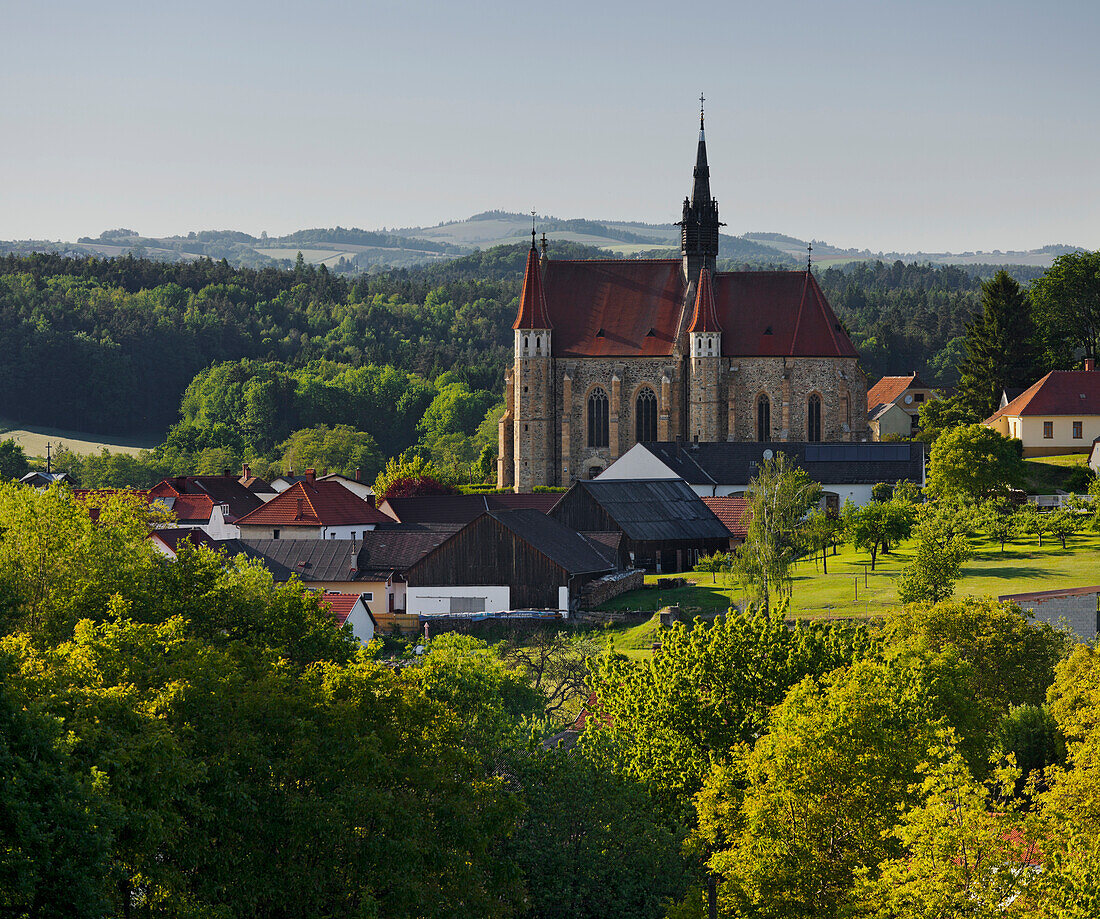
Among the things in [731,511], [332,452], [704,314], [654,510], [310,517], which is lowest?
[332,452]

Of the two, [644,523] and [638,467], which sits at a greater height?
[638,467]

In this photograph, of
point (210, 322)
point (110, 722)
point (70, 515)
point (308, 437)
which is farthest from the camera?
point (210, 322)

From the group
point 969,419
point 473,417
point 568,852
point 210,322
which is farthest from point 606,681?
point 210,322

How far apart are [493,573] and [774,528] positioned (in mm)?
10230

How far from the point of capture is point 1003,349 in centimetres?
8200

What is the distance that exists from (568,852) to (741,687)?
5868 millimetres

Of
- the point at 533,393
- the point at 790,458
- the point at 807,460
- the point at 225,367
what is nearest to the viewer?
the point at 790,458

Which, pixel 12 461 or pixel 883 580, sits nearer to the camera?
pixel 883 580

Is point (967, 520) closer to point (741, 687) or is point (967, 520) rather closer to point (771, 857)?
point (741, 687)

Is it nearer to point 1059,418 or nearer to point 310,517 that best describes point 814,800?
point 310,517

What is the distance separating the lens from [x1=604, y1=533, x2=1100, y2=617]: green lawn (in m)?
46.6

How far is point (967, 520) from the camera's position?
55281 mm

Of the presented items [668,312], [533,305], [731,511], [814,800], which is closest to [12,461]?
[533,305]

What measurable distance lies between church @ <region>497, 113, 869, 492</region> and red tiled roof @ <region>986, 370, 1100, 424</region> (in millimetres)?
10856
